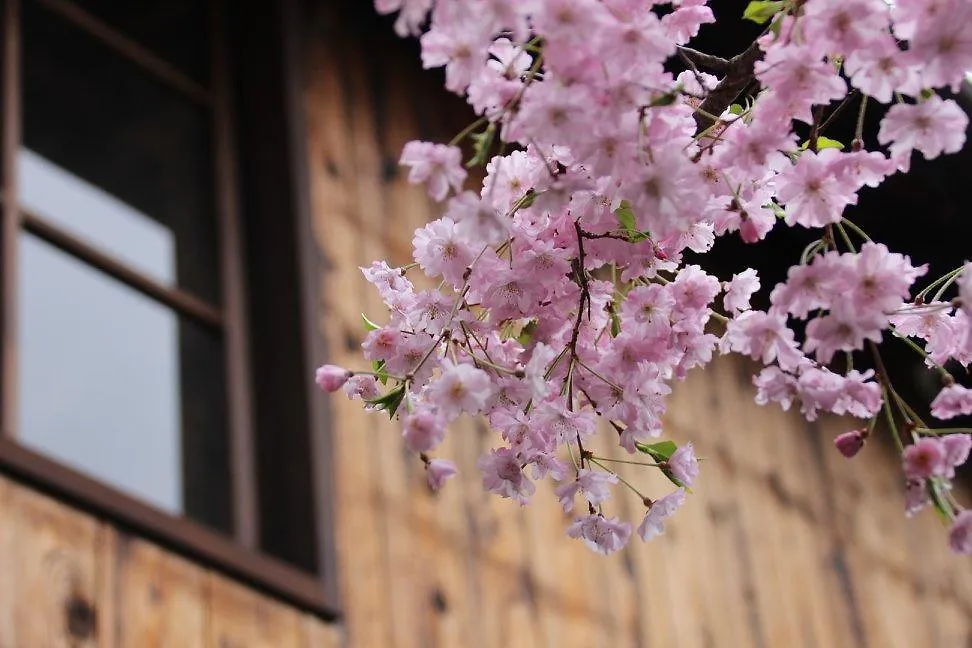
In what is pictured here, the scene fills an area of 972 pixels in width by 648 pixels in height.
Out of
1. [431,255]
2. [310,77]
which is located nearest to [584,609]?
[310,77]

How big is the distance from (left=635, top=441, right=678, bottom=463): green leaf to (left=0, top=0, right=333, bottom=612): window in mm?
1439

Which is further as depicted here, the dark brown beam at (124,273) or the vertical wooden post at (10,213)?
the dark brown beam at (124,273)

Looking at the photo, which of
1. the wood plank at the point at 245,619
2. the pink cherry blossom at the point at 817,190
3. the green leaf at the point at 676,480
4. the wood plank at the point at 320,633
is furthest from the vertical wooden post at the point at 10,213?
the pink cherry blossom at the point at 817,190

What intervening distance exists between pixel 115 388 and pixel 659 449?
174cm

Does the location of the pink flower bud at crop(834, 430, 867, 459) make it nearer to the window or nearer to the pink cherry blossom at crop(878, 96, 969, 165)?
the pink cherry blossom at crop(878, 96, 969, 165)

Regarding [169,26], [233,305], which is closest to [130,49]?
[169,26]

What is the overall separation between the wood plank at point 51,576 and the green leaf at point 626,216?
1.47 m

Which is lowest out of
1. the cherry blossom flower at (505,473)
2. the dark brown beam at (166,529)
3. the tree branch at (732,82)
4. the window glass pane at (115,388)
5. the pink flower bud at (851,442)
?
the pink flower bud at (851,442)

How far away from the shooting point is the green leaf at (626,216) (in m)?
0.79

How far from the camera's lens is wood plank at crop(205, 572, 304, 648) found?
2.28 metres

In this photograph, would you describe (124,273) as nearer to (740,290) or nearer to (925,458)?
(740,290)

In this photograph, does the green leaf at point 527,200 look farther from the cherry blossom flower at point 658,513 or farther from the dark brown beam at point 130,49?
the dark brown beam at point 130,49

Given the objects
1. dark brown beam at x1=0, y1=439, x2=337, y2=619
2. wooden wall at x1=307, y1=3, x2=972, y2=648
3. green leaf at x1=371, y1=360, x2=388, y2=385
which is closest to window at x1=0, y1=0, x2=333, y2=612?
dark brown beam at x1=0, y1=439, x2=337, y2=619

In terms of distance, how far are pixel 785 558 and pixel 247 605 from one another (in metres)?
1.74
